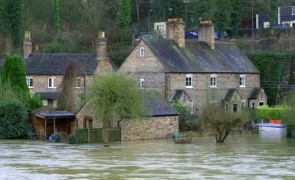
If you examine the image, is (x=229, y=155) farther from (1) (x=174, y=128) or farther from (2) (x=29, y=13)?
(2) (x=29, y=13)

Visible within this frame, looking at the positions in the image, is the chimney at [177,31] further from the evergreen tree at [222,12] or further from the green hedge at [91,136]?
the green hedge at [91,136]

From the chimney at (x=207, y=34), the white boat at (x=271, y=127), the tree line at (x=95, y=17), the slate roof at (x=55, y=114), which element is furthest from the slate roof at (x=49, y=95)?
the white boat at (x=271, y=127)

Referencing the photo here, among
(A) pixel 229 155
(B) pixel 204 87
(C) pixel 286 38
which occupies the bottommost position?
(A) pixel 229 155

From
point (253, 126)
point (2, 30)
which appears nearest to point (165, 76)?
point (253, 126)

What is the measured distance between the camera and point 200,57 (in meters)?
80.6

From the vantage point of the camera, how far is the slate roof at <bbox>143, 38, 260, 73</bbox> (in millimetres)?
78062

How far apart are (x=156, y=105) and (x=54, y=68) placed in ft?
61.4

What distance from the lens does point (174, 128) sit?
6750cm

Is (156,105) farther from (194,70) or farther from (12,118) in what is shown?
(194,70)

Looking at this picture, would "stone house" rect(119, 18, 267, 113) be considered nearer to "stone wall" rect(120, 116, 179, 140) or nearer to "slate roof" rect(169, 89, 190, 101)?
"slate roof" rect(169, 89, 190, 101)

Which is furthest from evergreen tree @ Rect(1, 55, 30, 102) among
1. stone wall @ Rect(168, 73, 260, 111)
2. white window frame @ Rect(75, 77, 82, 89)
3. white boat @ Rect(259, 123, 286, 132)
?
white boat @ Rect(259, 123, 286, 132)

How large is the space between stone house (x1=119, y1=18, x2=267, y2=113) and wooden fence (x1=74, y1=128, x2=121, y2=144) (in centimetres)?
1383

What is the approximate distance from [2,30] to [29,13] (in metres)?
5.87

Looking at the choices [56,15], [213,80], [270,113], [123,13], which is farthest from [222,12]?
[270,113]
